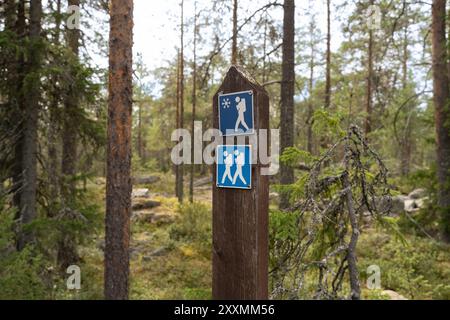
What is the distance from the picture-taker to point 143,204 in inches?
685

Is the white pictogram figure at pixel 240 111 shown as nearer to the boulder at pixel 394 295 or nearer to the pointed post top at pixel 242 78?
the pointed post top at pixel 242 78

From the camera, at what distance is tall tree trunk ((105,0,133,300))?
5156 mm

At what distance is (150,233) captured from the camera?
13820 millimetres

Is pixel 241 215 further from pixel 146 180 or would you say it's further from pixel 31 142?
pixel 146 180

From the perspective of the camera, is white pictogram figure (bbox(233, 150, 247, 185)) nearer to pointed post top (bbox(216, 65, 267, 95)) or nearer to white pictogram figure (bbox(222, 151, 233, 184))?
white pictogram figure (bbox(222, 151, 233, 184))

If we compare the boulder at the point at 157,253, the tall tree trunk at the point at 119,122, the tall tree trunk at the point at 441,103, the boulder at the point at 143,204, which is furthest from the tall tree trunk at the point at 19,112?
the tall tree trunk at the point at 441,103

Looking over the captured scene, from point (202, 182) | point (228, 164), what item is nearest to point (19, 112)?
point (228, 164)

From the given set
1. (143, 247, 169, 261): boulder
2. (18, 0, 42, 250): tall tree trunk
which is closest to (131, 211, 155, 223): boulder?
(143, 247, 169, 261): boulder

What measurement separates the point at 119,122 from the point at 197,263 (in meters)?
6.16

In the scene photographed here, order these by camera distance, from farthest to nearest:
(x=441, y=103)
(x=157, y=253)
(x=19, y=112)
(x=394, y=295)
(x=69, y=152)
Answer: (x=157, y=253), (x=441, y=103), (x=69, y=152), (x=394, y=295), (x=19, y=112)
